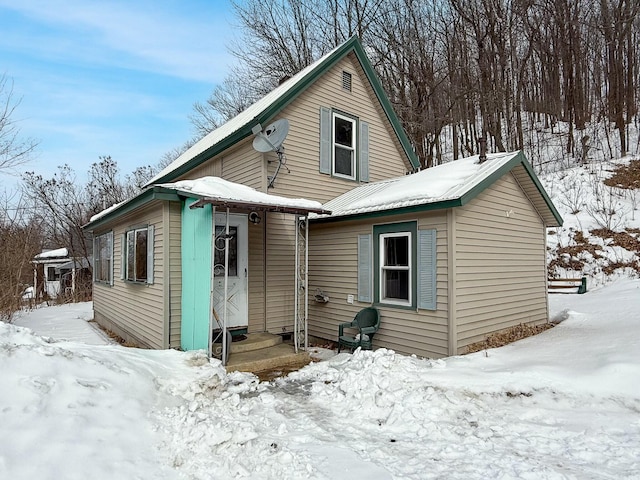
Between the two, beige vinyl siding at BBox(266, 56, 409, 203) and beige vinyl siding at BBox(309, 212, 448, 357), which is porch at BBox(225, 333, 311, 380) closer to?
beige vinyl siding at BBox(309, 212, 448, 357)

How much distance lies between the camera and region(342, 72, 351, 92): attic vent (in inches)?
413

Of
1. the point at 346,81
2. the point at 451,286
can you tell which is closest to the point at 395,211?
the point at 451,286

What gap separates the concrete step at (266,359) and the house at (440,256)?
1.59 metres

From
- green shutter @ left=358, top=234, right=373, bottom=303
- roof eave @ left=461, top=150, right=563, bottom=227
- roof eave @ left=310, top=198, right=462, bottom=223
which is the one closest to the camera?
roof eave @ left=310, top=198, right=462, bottom=223

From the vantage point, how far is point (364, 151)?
10.7 m

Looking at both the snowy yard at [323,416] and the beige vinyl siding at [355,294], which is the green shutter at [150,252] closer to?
the snowy yard at [323,416]

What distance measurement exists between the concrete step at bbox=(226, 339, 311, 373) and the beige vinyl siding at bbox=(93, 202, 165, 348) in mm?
1475

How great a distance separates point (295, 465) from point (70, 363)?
2.60m

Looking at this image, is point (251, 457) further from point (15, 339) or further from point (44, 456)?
point (15, 339)

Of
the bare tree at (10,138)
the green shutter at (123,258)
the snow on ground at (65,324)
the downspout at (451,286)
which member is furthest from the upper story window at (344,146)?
the bare tree at (10,138)

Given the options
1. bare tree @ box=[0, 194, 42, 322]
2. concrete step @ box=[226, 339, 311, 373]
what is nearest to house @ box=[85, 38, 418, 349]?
concrete step @ box=[226, 339, 311, 373]

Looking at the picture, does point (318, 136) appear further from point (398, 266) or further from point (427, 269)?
point (427, 269)

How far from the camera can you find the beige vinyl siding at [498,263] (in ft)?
21.9

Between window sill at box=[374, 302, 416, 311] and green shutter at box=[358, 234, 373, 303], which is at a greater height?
green shutter at box=[358, 234, 373, 303]
